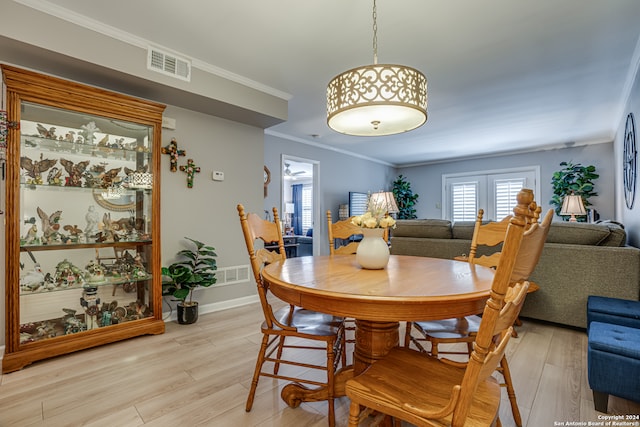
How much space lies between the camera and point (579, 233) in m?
2.72

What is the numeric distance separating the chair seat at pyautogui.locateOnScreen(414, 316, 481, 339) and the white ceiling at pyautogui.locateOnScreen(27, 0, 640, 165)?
2027 mm

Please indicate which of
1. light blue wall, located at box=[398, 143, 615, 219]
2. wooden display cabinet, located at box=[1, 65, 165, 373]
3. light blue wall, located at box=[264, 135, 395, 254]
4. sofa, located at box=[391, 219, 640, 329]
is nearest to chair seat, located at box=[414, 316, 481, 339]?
sofa, located at box=[391, 219, 640, 329]

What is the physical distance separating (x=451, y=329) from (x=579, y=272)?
74.1 inches

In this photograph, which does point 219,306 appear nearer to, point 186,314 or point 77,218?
point 186,314

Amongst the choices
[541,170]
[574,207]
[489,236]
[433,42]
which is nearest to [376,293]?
[489,236]

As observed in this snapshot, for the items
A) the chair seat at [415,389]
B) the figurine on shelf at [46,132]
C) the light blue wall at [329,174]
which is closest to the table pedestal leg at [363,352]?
the chair seat at [415,389]

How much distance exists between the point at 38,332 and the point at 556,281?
4.21 meters

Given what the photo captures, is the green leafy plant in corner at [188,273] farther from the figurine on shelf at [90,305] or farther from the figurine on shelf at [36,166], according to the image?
the figurine on shelf at [36,166]

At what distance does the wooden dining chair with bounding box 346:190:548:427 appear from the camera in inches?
29.6

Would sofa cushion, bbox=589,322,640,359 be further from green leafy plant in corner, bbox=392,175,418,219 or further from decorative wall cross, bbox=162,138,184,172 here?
green leafy plant in corner, bbox=392,175,418,219

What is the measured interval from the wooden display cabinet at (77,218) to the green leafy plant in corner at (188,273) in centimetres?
17

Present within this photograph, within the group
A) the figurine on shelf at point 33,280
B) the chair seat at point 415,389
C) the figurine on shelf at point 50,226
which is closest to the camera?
the chair seat at point 415,389

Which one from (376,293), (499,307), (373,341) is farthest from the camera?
(373,341)

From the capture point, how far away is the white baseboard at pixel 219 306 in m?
3.09
